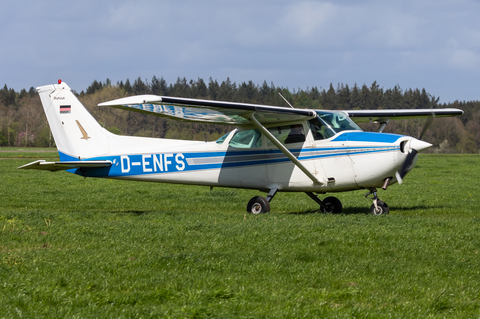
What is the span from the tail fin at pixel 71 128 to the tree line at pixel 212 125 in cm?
5580

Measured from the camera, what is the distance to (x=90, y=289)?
16.2 feet

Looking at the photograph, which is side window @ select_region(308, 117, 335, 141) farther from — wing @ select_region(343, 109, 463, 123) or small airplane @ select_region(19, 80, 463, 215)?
wing @ select_region(343, 109, 463, 123)

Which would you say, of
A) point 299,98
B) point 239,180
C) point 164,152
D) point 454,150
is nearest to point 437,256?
point 239,180

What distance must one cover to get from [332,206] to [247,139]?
2870 millimetres

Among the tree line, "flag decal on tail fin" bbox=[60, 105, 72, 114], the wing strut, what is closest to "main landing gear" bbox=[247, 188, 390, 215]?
the wing strut

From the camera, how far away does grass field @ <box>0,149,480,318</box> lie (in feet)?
14.7

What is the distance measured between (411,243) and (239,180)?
5973mm

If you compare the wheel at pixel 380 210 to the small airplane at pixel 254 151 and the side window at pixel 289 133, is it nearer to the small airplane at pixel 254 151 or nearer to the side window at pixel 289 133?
the small airplane at pixel 254 151

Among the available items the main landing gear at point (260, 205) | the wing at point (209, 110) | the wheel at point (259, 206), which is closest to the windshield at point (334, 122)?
the wing at point (209, 110)

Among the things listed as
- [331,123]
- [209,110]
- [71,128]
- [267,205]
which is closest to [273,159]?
[267,205]

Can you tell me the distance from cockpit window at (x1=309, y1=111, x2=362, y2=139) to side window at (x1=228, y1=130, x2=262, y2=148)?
1.44 m

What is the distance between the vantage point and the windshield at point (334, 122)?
466 inches

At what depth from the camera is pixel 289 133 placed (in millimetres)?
12148

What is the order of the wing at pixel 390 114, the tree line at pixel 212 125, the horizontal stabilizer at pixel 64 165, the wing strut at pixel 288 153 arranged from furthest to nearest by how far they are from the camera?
the tree line at pixel 212 125
the wing at pixel 390 114
the horizontal stabilizer at pixel 64 165
the wing strut at pixel 288 153
